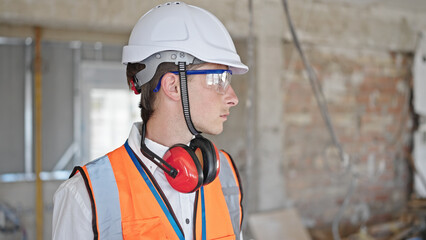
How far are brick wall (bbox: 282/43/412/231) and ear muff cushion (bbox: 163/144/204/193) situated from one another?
2.36 meters

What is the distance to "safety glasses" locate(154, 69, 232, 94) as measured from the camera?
1.08 meters

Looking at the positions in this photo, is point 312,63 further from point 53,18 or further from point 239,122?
point 53,18

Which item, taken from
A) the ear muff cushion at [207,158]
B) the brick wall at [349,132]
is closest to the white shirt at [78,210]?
the ear muff cushion at [207,158]

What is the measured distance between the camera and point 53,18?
246 cm

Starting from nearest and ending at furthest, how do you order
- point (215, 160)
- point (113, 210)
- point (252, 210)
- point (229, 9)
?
point (113, 210) < point (215, 160) < point (229, 9) < point (252, 210)

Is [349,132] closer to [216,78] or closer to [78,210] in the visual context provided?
[216,78]

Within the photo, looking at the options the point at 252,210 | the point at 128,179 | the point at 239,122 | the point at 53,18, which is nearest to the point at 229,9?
the point at 239,122

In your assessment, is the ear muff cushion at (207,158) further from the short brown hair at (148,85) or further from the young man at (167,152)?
the short brown hair at (148,85)

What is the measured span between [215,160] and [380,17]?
3.25 metres

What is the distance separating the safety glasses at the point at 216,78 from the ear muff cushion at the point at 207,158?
0.16 m

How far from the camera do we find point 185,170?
102 centimetres

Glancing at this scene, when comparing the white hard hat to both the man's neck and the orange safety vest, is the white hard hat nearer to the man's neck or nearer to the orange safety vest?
the man's neck

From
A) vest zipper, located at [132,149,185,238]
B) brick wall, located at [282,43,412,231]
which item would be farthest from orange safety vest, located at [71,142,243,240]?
brick wall, located at [282,43,412,231]

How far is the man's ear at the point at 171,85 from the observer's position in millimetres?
1082
